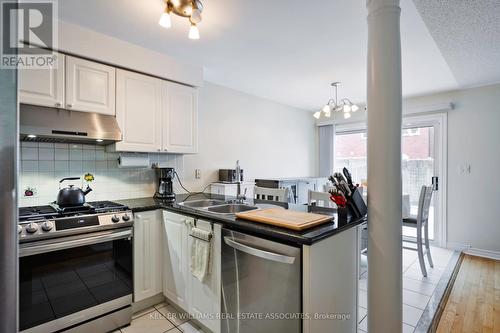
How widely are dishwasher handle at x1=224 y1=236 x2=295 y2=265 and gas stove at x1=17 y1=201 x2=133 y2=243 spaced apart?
98cm

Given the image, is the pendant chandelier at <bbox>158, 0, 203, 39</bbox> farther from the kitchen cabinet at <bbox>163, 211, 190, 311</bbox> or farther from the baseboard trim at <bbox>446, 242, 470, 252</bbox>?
the baseboard trim at <bbox>446, 242, 470, 252</bbox>

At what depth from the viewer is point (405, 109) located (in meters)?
4.11

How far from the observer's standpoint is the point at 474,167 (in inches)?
139

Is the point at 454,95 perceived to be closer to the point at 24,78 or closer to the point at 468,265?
the point at 468,265

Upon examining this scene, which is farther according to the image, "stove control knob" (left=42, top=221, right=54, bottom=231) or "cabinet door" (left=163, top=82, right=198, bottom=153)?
"cabinet door" (left=163, top=82, right=198, bottom=153)

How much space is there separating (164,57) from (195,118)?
698 millimetres

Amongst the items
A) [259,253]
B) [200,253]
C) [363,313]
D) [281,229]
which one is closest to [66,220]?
[200,253]

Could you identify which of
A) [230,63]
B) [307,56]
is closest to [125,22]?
[230,63]

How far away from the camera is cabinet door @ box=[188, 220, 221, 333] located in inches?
66.2

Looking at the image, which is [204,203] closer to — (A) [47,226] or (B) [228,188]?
(B) [228,188]

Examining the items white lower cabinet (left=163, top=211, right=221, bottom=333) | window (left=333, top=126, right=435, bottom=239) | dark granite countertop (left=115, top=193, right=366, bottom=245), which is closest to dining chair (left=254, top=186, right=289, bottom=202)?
dark granite countertop (left=115, top=193, right=366, bottom=245)

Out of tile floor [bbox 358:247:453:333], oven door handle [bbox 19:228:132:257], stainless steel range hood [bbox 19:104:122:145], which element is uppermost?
stainless steel range hood [bbox 19:104:122:145]

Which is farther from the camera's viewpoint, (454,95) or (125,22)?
(454,95)

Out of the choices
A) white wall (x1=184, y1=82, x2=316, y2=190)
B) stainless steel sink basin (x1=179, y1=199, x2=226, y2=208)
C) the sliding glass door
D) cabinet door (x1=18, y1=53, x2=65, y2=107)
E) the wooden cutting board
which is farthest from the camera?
the sliding glass door
